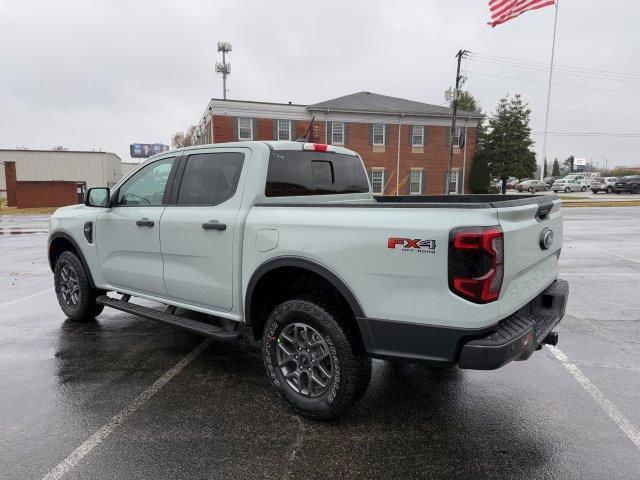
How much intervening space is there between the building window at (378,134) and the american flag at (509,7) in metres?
15.6

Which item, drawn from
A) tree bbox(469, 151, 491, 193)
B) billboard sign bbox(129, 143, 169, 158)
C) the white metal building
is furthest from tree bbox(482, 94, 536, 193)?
billboard sign bbox(129, 143, 169, 158)

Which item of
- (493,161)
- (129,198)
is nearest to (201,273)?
(129,198)

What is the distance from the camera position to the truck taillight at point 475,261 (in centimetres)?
244

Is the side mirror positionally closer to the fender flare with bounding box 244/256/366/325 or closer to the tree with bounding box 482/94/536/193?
the fender flare with bounding box 244/256/366/325

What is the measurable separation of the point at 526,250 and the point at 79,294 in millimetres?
4856

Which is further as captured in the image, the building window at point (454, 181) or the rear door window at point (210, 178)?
the building window at point (454, 181)

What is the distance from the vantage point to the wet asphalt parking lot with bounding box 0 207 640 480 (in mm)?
2691

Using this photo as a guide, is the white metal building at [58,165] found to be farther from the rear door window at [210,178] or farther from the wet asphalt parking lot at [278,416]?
the rear door window at [210,178]

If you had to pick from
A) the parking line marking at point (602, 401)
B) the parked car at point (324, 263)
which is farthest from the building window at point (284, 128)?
the parking line marking at point (602, 401)

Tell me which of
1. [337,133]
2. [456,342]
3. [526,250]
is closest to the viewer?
[456,342]

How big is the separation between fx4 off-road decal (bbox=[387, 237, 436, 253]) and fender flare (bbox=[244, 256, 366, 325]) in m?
0.43

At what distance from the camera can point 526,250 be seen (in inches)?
110

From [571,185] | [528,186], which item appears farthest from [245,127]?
[571,185]

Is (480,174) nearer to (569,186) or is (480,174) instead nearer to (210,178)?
(569,186)
